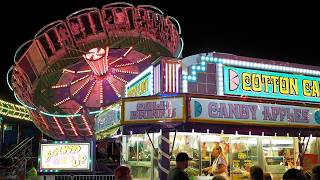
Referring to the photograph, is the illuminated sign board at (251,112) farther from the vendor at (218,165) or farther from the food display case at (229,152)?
the vendor at (218,165)

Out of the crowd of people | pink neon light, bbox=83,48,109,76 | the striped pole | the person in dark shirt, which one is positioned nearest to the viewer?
the crowd of people

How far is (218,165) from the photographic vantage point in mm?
11742

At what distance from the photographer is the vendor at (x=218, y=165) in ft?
38.2

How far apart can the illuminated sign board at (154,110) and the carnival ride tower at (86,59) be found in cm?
1717

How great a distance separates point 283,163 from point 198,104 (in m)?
4.23

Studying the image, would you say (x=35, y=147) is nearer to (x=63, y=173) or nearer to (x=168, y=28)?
(x=168, y=28)

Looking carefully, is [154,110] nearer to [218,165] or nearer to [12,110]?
[218,165]

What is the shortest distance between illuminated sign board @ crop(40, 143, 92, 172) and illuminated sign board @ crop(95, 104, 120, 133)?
3.34ft

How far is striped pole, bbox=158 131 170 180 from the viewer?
1055 cm

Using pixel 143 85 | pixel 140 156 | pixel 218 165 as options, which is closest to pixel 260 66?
pixel 218 165

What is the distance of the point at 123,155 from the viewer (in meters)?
15.1

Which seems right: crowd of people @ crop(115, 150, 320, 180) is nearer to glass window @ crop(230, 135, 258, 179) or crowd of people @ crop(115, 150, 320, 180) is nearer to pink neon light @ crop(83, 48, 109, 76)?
glass window @ crop(230, 135, 258, 179)

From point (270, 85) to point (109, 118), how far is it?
526cm

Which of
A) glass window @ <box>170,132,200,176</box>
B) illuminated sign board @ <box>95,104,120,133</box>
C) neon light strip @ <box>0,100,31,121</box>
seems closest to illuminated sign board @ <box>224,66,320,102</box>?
glass window @ <box>170,132,200,176</box>
